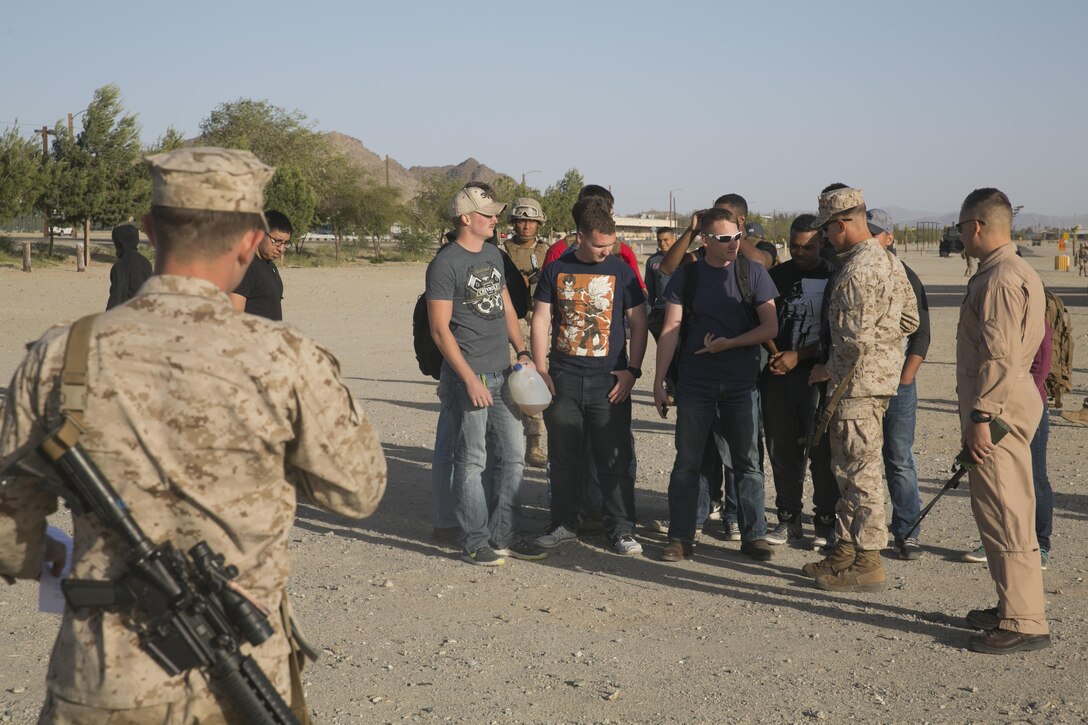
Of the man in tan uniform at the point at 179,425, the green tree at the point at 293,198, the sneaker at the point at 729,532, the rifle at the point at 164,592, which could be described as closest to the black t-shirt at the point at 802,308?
the sneaker at the point at 729,532

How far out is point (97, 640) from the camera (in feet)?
7.22

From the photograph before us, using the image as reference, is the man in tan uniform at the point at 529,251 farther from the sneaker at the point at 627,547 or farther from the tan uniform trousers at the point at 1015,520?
the tan uniform trousers at the point at 1015,520

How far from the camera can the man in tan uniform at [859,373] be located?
5.62 m

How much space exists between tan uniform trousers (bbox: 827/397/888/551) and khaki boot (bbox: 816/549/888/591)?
0.06 m

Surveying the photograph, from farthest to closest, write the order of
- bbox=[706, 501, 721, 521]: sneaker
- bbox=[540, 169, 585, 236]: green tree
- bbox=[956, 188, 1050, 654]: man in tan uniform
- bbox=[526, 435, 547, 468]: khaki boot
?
1. bbox=[540, 169, 585, 236]: green tree
2. bbox=[526, 435, 547, 468]: khaki boot
3. bbox=[706, 501, 721, 521]: sneaker
4. bbox=[956, 188, 1050, 654]: man in tan uniform

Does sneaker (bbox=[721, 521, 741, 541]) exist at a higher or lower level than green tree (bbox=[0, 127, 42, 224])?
lower

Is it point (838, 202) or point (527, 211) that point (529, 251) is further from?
point (838, 202)

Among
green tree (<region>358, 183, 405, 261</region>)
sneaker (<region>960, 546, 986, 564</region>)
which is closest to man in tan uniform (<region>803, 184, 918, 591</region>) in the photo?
sneaker (<region>960, 546, 986, 564</region>)

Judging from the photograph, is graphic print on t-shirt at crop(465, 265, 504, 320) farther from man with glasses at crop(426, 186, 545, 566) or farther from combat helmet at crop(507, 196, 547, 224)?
combat helmet at crop(507, 196, 547, 224)

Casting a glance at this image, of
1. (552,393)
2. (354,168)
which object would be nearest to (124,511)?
(552,393)

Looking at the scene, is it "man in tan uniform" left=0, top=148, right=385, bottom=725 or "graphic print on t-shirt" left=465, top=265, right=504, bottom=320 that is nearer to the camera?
"man in tan uniform" left=0, top=148, right=385, bottom=725

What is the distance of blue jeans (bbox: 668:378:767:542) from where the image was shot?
20.7 feet

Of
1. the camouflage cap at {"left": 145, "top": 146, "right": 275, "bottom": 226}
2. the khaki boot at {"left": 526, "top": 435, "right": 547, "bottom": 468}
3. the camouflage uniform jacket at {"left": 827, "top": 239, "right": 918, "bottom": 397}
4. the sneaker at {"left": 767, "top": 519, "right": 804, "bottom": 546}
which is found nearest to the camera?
the camouflage cap at {"left": 145, "top": 146, "right": 275, "bottom": 226}

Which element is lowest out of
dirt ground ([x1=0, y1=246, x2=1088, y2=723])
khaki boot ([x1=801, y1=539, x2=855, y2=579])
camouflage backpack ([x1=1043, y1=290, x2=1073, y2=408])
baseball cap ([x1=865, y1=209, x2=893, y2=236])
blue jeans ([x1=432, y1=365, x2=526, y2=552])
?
dirt ground ([x1=0, y1=246, x2=1088, y2=723])
